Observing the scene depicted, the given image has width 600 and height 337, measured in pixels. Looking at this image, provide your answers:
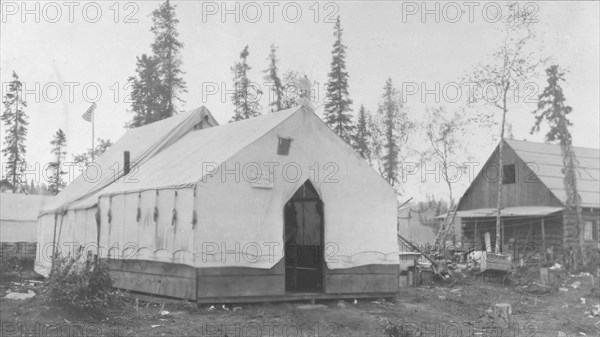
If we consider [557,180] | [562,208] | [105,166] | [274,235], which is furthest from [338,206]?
[557,180]

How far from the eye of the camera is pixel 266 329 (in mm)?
10609

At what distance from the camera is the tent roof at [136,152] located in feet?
56.9

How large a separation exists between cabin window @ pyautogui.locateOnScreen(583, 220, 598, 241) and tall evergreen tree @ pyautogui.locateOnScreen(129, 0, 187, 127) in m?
22.6

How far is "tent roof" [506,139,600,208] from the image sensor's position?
28.9 m

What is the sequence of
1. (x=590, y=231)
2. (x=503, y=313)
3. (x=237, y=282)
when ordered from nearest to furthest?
(x=237, y=282), (x=503, y=313), (x=590, y=231)

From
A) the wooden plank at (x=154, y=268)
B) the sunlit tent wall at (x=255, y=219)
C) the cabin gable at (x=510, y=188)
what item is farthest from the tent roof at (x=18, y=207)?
the cabin gable at (x=510, y=188)

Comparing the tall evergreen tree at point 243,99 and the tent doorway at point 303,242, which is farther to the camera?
the tall evergreen tree at point 243,99

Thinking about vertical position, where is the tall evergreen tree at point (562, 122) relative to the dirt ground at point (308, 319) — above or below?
above

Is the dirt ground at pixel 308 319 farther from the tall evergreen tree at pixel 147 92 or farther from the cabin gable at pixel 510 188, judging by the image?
the tall evergreen tree at pixel 147 92

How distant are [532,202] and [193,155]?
20326 mm

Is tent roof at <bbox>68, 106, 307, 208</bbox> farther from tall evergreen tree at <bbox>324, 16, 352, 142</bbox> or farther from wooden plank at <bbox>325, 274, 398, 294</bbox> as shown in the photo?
tall evergreen tree at <bbox>324, 16, 352, 142</bbox>

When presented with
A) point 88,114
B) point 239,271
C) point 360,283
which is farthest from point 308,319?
point 88,114

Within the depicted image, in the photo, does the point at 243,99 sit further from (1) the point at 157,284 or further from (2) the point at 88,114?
(1) the point at 157,284

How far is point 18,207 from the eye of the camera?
28609 mm
